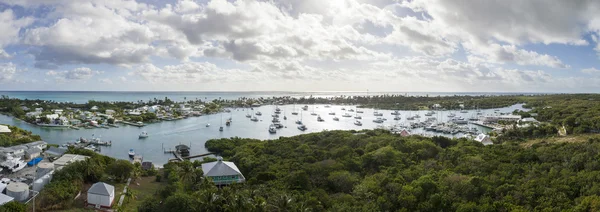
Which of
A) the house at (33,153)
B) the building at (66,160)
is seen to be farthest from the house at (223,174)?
the house at (33,153)

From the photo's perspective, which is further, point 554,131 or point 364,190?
point 554,131

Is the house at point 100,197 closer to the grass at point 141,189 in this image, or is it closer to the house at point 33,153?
the grass at point 141,189

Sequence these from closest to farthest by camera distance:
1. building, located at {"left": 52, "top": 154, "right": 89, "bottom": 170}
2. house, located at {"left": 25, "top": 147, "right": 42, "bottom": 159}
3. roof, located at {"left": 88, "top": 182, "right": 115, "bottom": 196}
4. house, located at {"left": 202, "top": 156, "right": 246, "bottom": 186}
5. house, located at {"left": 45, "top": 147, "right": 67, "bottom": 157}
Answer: roof, located at {"left": 88, "top": 182, "right": 115, "bottom": 196}, house, located at {"left": 202, "top": 156, "right": 246, "bottom": 186}, building, located at {"left": 52, "top": 154, "right": 89, "bottom": 170}, house, located at {"left": 25, "top": 147, "right": 42, "bottom": 159}, house, located at {"left": 45, "top": 147, "right": 67, "bottom": 157}

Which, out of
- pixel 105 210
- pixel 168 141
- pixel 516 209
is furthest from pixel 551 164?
pixel 168 141

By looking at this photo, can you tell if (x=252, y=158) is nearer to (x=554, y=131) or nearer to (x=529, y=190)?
(x=529, y=190)

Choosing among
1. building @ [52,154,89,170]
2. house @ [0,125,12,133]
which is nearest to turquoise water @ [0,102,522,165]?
house @ [0,125,12,133]

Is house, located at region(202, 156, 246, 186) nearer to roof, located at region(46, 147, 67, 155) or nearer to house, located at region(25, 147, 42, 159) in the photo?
roof, located at region(46, 147, 67, 155)

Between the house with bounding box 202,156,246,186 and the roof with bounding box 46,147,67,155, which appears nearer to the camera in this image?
the house with bounding box 202,156,246,186
